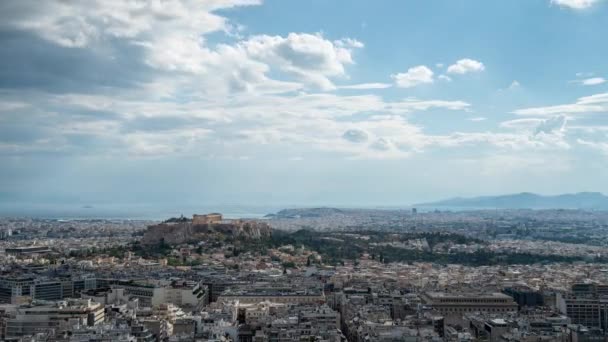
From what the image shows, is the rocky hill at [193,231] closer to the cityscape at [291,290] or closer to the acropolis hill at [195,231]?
the acropolis hill at [195,231]

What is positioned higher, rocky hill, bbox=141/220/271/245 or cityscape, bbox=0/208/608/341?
rocky hill, bbox=141/220/271/245

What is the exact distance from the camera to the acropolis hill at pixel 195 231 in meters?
77.0

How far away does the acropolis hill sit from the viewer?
77.0 m

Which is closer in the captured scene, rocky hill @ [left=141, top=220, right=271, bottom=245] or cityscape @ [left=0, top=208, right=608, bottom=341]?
cityscape @ [left=0, top=208, right=608, bottom=341]

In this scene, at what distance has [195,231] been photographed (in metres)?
79.7

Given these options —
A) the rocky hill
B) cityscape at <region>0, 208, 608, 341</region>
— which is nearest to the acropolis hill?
the rocky hill

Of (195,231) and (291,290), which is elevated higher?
(195,231)

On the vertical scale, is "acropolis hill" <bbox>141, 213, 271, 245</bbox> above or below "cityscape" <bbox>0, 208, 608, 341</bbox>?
above

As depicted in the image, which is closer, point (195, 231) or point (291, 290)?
point (291, 290)

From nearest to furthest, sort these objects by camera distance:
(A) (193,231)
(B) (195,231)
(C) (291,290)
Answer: (C) (291,290)
(A) (193,231)
(B) (195,231)

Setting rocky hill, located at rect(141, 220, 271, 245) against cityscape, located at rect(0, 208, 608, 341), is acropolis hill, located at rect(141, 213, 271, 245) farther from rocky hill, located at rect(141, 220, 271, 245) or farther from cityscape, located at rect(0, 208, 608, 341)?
cityscape, located at rect(0, 208, 608, 341)

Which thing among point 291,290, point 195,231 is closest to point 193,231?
point 195,231

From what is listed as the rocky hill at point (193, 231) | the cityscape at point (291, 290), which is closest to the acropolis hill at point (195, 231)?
the rocky hill at point (193, 231)

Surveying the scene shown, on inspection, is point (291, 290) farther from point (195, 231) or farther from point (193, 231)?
point (195, 231)
